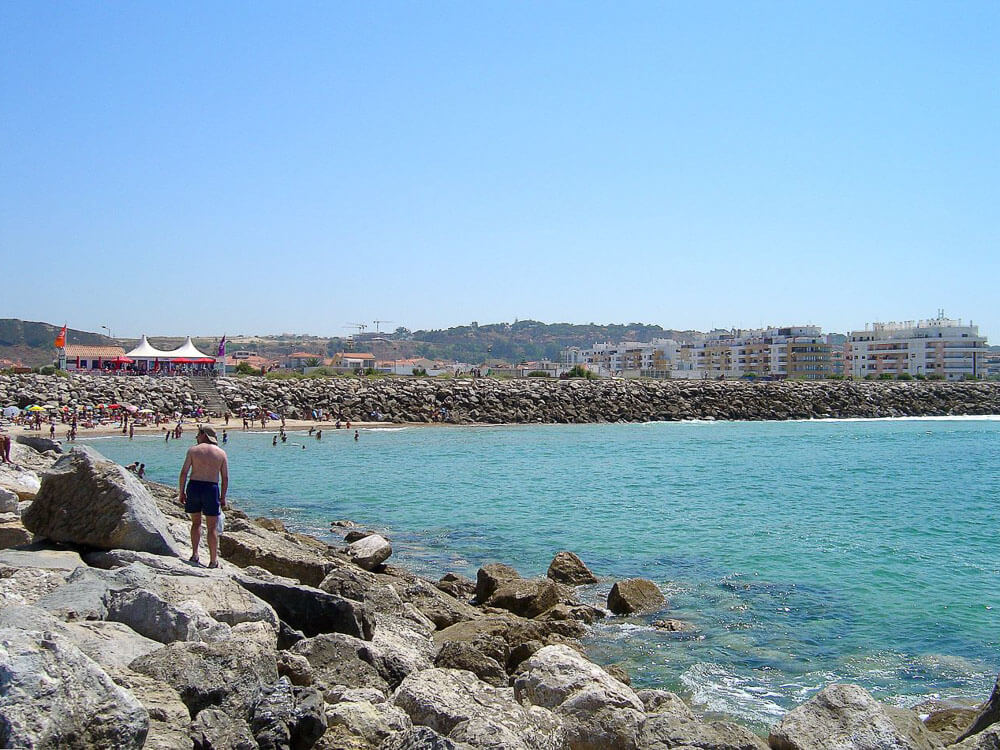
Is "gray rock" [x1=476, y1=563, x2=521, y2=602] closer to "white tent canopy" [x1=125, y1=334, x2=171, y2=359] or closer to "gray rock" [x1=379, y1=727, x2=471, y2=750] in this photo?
"gray rock" [x1=379, y1=727, x2=471, y2=750]

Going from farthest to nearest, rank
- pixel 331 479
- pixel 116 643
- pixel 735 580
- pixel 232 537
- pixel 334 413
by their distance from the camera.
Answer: pixel 334 413
pixel 331 479
pixel 735 580
pixel 232 537
pixel 116 643

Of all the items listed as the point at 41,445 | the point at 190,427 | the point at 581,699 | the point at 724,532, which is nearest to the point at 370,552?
the point at 581,699

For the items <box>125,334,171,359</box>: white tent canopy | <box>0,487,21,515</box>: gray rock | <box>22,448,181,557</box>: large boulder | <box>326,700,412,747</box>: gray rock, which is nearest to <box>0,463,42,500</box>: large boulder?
<box>0,487,21,515</box>: gray rock

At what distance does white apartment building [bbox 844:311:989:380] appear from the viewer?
396 feet

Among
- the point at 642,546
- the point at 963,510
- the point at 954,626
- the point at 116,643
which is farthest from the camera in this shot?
the point at 963,510

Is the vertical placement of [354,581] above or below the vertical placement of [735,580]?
above

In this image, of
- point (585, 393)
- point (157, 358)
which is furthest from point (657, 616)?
point (157, 358)

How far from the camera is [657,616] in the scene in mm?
11977

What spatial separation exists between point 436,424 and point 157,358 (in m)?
23.6

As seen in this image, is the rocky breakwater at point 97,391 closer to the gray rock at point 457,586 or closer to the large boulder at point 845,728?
A: the gray rock at point 457,586

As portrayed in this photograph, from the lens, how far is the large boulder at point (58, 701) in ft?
11.6

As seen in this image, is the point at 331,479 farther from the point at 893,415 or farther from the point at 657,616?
the point at 893,415

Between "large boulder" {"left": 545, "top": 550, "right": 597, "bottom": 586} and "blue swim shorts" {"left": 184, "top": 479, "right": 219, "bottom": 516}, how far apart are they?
22.7 ft

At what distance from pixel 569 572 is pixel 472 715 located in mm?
8620
